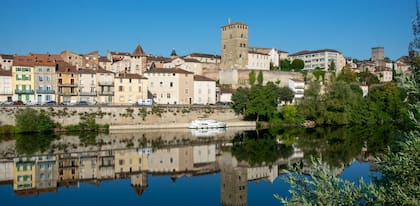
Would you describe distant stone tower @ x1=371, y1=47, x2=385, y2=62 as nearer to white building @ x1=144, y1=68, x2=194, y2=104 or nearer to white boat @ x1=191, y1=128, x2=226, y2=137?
white building @ x1=144, y1=68, x2=194, y2=104

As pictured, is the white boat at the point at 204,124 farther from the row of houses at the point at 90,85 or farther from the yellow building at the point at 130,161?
the yellow building at the point at 130,161

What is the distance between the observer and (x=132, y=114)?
1774 inches

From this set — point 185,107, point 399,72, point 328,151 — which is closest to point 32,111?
point 185,107

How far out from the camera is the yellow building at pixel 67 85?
1923 inches

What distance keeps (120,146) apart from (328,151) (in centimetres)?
1631

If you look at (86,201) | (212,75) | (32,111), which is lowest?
(86,201)

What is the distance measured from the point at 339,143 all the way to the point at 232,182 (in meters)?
16.0

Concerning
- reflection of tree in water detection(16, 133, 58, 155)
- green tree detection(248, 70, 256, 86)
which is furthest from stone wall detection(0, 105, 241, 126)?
green tree detection(248, 70, 256, 86)

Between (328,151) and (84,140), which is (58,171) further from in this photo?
(328,151)

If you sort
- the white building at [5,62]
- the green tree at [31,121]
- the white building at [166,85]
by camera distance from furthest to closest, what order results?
the white building at [5,62], the white building at [166,85], the green tree at [31,121]

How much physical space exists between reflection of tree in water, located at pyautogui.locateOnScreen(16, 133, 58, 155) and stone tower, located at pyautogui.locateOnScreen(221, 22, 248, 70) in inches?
1497

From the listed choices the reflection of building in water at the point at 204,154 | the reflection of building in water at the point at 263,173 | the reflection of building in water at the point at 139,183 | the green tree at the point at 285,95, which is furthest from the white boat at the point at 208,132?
the reflection of building in water at the point at 139,183

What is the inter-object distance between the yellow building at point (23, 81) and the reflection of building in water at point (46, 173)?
2339cm

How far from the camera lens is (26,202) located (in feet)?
54.4
